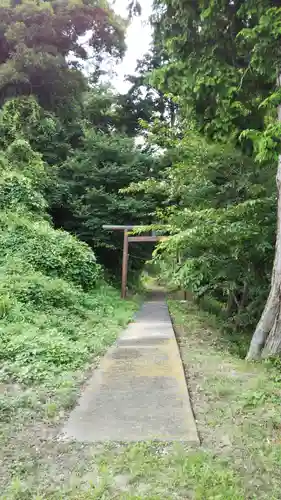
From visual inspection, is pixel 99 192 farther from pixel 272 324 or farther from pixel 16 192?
pixel 272 324

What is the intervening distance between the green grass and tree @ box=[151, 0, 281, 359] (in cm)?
147

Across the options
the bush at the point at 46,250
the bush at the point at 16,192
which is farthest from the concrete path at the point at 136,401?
the bush at the point at 16,192

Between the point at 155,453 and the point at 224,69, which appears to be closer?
the point at 155,453

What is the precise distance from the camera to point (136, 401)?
138 inches

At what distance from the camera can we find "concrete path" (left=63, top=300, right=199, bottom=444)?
9.38 feet

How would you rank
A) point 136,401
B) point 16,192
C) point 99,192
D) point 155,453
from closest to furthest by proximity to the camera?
point 155,453 < point 136,401 < point 16,192 < point 99,192

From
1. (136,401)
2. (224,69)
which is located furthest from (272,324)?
(224,69)

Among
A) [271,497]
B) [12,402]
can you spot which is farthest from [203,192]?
[271,497]

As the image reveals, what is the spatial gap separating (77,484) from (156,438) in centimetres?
70

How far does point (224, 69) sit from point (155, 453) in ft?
14.1

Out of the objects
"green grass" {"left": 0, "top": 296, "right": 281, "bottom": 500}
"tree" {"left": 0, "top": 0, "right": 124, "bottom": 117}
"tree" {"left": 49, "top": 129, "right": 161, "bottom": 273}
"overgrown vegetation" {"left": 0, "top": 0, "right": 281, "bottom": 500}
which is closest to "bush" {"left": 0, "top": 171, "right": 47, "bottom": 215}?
"overgrown vegetation" {"left": 0, "top": 0, "right": 281, "bottom": 500}

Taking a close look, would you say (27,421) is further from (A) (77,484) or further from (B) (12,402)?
(A) (77,484)

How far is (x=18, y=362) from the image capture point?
432 cm

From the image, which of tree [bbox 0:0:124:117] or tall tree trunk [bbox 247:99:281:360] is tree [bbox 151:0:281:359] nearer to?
tall tree trunk [bbox 247:99:281:360]
